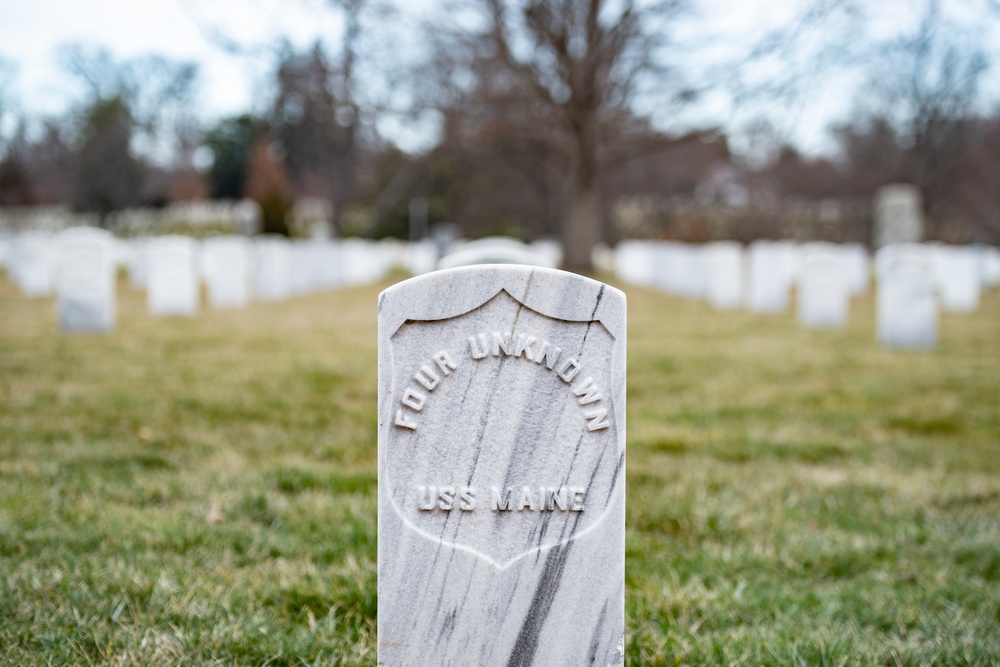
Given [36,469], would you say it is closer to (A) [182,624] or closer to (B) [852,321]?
(A) [182,624]

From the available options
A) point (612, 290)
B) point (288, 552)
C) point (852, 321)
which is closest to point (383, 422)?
point (612, 290)

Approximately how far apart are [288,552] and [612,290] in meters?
1.93

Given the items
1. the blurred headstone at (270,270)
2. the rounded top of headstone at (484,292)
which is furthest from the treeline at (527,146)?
the rounded top of headstone at (484,292)

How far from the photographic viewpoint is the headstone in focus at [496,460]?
226 centimetres

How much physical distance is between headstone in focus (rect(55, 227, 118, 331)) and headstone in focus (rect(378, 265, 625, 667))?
8.76m

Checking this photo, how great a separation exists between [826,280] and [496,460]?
37.1ft

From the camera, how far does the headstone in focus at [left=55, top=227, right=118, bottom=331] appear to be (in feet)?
32.7

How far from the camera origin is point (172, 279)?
12875 mm

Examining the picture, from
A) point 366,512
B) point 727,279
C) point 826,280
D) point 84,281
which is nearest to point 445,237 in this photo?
point 727,279

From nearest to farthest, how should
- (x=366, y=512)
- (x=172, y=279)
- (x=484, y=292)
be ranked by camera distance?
(x=484, y=292)
(x=366, y=512)
(x=172, y=279)

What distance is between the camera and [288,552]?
3.56 metres

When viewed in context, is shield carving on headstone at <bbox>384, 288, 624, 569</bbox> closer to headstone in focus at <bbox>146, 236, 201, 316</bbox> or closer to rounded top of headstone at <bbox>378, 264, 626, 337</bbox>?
rounded top of headstone at <bbox>378, 264, 626, 337</bbox>

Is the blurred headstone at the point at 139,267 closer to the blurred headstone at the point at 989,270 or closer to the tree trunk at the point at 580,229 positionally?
the tree trunk at the point at 580,229

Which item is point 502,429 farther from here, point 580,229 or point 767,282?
point 580,229
